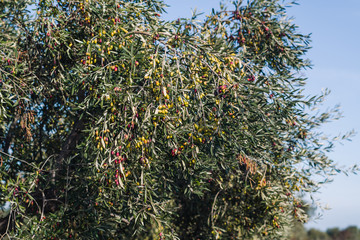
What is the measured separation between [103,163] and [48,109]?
4.70 metres

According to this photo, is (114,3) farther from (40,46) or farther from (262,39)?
(262,39)

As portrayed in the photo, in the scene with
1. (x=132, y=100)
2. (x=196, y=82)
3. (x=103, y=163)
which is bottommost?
(x=103, y=163)

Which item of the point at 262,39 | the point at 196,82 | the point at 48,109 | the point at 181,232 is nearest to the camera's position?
the point at 196,82

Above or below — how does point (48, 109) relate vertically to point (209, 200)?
→ above

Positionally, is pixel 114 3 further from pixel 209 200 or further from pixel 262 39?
pixel 209 200

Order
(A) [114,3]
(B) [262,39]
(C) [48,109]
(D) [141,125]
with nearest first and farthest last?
(D) [141,125] → (A) [114,3] → (C) [48,109] → (B) [262,39]

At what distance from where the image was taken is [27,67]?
9.95 meters

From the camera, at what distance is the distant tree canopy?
7445 mm

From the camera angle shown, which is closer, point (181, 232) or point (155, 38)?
point (155, 38)

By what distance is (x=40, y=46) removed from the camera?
10211 millimetres

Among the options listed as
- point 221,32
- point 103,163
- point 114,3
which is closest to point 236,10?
point 221,32

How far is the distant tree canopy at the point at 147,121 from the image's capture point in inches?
293

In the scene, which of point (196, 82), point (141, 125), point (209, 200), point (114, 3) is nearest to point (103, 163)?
point (141, 125)

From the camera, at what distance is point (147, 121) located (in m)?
7.20
